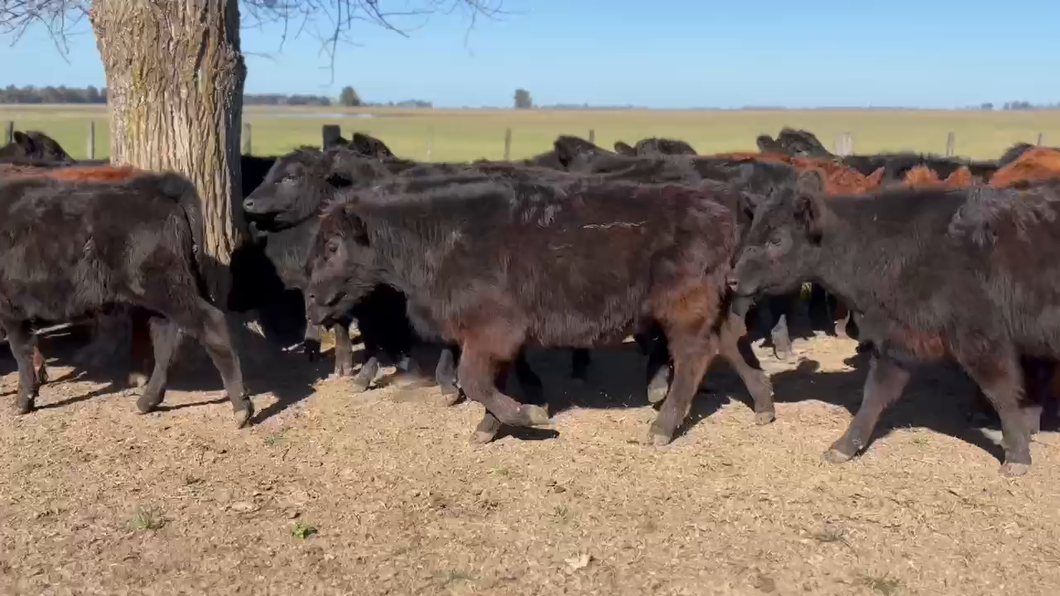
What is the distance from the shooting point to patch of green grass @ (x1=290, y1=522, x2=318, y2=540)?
15.0 feet

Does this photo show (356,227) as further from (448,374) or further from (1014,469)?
(1014,469)

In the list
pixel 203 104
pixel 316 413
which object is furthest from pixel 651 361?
pixel 203 104

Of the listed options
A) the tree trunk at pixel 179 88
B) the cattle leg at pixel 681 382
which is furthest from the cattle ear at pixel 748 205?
the tree trunk at pixel 179 88

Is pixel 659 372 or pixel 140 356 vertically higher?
pixel 659 372

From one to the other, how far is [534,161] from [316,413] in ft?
16.1

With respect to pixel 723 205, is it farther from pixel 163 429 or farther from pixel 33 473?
pixel 33 473

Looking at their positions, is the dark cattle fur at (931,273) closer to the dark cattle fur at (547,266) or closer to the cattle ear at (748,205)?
the cattle ear at (748,205)

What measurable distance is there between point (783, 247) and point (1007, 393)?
1.50 metres

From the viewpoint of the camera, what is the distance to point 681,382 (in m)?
5.96

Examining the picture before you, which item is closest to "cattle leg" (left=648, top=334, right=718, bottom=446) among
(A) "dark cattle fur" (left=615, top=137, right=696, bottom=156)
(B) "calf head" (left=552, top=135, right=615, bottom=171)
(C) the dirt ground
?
(C) the dirt ground

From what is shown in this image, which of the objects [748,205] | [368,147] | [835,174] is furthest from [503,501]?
[368,147]

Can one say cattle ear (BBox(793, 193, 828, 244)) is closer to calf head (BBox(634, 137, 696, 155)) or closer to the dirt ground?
the dirt ground

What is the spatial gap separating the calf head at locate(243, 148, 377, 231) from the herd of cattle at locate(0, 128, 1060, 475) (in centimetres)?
129

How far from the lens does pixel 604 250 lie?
5816mm
